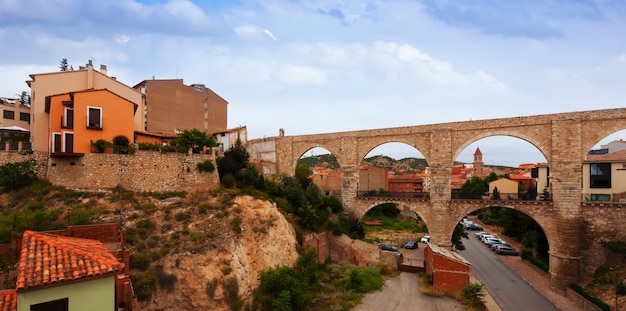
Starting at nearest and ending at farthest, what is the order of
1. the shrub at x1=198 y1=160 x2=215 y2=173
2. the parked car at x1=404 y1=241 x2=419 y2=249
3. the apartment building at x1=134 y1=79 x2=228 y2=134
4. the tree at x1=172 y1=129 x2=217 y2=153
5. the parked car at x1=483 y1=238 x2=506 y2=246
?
1. the shrub at x1=198 y1=160 x2=215 y2=173
2. the tree at x1=172 y1=129 x2=217 y2=153
3. the apartment building at x1=134 y1=79 x2=228 y2=134
4. the parked car at x1=404 y1=241 x2=419 y2=249
5. the parked car at x1=483 y1=238 x2=506 y2=246

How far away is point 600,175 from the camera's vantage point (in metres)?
22.9

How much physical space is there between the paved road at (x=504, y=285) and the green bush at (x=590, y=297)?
1644 mm

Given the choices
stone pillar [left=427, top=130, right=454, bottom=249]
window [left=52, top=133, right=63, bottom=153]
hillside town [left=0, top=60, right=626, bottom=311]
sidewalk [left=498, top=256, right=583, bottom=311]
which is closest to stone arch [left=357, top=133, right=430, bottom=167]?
stone pillar [left=427, top=130, right=454, bottom=249]

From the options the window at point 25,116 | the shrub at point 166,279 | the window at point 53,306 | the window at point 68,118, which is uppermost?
the window at point 25,116

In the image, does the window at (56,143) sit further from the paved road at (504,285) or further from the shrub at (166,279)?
the paved road at (504,285)

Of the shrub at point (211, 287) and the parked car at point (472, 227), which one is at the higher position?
the shrub at point (211, 287)

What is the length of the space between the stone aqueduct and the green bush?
1083 mm

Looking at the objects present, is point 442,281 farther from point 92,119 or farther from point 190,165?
point 92,119

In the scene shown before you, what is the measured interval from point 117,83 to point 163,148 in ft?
24.3

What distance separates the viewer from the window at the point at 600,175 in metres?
22.6

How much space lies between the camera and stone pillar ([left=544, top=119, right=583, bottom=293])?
1980cm

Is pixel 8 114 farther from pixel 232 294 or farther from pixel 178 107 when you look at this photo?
pixel 232 294

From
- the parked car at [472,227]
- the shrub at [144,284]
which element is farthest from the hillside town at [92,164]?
the parked car at [472,227]

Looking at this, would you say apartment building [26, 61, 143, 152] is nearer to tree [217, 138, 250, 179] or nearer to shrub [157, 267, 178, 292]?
→ tree [217, 138, 250, 179]
